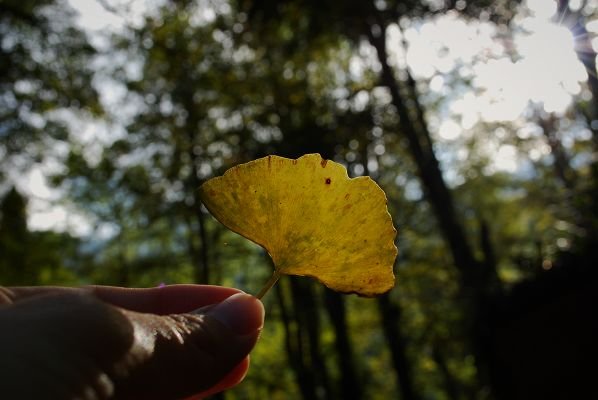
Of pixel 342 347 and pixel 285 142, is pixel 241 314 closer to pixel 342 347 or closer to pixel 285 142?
pixel 285 142

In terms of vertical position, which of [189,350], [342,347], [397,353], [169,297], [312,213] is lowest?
[397,353]

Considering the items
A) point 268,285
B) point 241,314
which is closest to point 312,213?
point 268,285

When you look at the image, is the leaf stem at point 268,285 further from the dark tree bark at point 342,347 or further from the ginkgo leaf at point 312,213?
the dark tree bark at point 342,347

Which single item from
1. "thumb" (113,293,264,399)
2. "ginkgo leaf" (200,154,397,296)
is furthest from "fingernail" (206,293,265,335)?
"ginkgo leaf" (200,154,397,296)


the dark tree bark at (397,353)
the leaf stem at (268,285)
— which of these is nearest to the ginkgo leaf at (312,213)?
the leaf stem at (268,285)

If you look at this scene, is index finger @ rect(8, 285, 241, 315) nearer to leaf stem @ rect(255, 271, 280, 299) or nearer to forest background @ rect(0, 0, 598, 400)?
leaf stem @ rect(255, 271, 280, 299)

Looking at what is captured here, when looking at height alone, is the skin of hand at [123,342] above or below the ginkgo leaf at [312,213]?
below

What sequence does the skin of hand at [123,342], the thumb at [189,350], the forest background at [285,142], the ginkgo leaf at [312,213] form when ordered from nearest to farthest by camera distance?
the skin of hand at [123,342]
the thumb at [189,350]
the ginkgo leaf at [312,213]
the forest background at [285,142]
